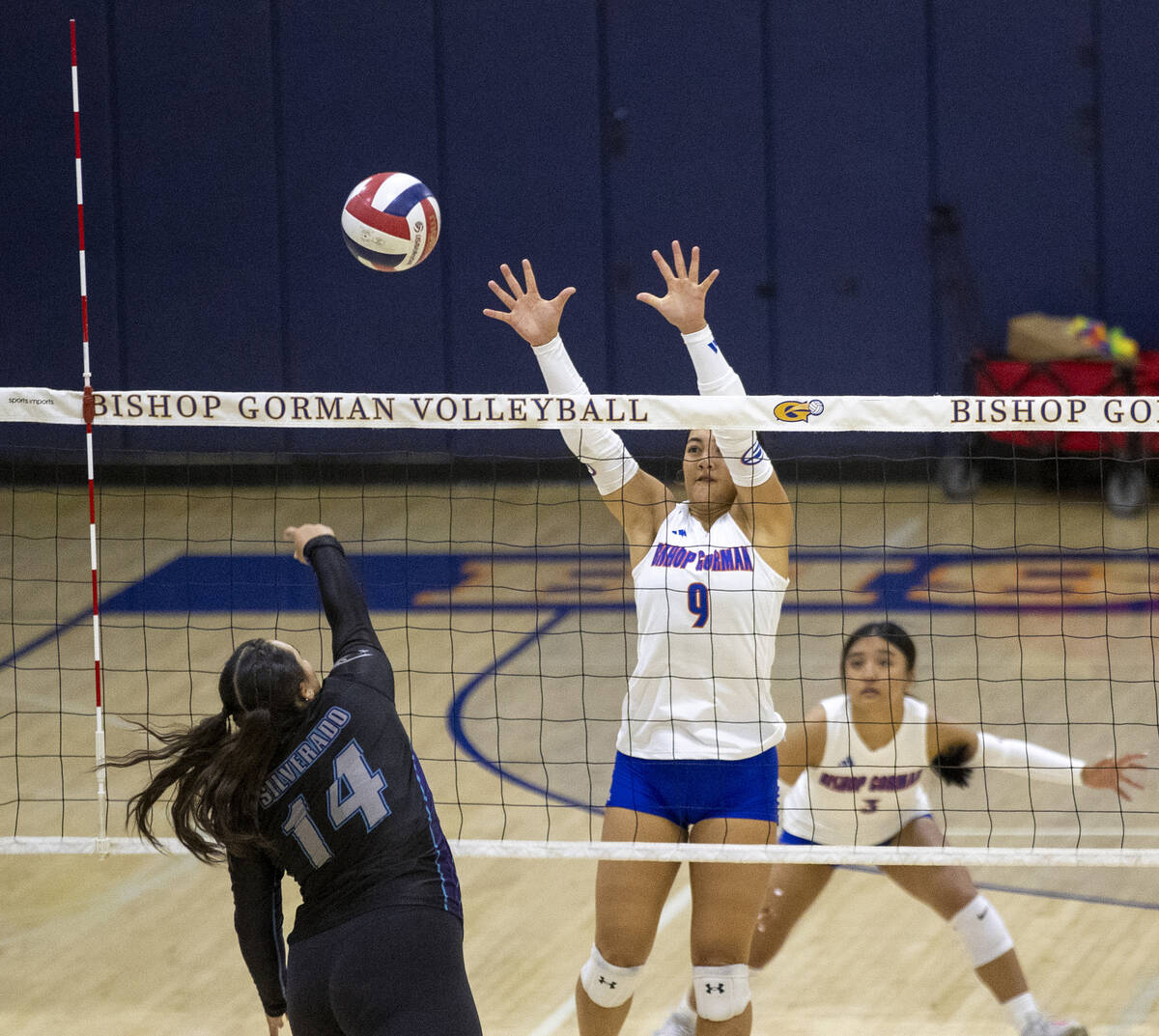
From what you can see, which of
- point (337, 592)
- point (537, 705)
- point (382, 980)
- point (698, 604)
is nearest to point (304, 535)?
point (337, 592)

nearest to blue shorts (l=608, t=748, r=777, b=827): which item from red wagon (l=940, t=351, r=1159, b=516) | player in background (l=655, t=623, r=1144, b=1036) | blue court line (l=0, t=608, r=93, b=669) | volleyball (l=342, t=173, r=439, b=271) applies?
player in background (l=655, t=623, r=1144, b=1036)

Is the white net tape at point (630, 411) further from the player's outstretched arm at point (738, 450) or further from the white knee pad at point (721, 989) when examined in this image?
the white knee pad at point (721, 989)

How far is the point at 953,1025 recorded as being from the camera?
4.80m

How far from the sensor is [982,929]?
456cm

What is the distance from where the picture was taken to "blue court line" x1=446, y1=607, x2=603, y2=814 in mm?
6707

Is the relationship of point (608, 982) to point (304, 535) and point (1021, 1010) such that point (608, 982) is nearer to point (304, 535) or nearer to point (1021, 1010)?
point (1021, 1010)

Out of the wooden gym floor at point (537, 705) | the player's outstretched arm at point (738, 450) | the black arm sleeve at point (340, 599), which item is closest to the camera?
the black arm sleeve at point (340, 599)

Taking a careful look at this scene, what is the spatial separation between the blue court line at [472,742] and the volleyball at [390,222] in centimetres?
230

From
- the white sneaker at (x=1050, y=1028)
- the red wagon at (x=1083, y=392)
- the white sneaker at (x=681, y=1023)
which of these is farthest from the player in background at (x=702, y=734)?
the red wagon at (x=1083, y=392)

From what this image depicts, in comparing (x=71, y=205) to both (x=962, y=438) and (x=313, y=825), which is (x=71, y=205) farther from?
(x=313, y=825)

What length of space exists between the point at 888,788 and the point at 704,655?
3.18ft

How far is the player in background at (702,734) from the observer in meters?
4.07

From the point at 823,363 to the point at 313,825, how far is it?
989 cm

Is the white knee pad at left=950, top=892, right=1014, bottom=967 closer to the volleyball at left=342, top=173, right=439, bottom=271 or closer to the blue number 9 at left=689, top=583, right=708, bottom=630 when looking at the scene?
the blue number 9 at left=689, top=583, right=708, bottom=630
